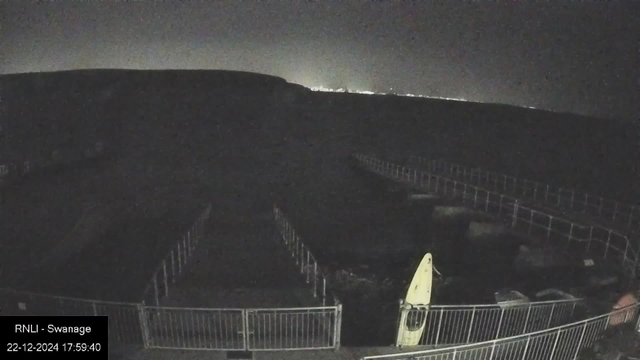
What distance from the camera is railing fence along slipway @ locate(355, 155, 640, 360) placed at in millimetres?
1819

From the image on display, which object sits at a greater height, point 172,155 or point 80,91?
point 80,91

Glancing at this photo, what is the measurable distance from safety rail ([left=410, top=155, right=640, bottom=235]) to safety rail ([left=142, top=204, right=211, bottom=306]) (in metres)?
1.71

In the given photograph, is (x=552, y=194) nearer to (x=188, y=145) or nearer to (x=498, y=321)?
(x=498, y=321)

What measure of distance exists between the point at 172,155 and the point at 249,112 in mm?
529

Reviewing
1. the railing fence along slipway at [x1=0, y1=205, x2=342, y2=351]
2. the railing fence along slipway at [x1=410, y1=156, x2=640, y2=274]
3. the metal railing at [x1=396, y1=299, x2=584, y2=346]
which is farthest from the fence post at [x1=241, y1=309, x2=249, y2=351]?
the railing fence along slipway at [x1=410, y1=156, x2=640, y2=274]

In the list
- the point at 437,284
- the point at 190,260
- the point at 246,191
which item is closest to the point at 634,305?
the point at 437,284

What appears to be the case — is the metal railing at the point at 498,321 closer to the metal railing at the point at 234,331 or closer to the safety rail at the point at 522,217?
the metal railing at the point at 234,331

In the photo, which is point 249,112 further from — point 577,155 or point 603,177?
point 603,177

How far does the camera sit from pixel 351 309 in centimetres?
301

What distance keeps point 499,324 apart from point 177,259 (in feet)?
6.85

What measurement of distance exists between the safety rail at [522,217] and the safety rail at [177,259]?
1.29 metres

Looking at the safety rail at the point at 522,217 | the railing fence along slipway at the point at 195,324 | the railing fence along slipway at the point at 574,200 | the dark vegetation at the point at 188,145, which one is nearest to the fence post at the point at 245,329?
the railing fence along slipway at the point at 195,324

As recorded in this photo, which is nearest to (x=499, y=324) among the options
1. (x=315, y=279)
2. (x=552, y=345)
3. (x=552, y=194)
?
(x=552, y=345)

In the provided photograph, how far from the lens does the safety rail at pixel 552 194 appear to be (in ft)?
10.2
